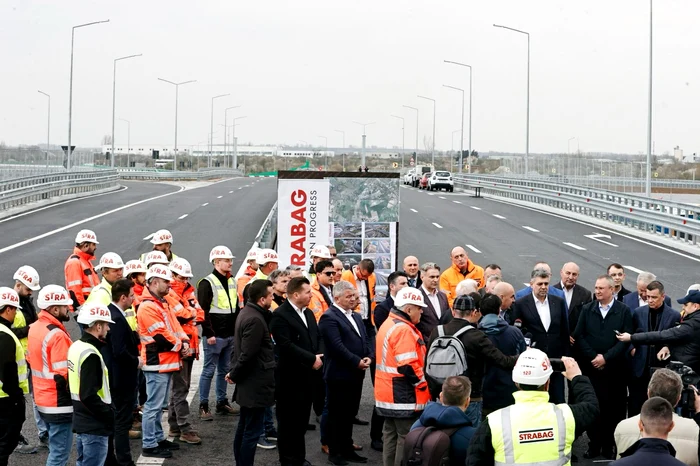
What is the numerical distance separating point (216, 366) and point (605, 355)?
14.8 ft

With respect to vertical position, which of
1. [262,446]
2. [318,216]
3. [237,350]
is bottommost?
[262,446]

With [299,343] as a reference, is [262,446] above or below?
below

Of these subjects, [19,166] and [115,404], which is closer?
[115,404]

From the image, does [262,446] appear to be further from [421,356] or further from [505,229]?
[505,229]

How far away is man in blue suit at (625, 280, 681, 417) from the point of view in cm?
994

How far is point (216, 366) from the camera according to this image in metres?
11.5

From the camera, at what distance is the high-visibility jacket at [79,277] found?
12328 millimetres

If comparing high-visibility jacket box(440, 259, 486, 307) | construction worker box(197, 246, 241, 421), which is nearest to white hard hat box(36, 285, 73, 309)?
construction worker box(197, 246, 241, 421)

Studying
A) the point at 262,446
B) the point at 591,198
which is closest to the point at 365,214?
the point at 262,446

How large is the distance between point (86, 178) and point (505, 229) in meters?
26.0

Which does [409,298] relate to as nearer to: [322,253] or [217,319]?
[217,319]

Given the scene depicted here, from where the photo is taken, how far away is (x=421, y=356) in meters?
8.46

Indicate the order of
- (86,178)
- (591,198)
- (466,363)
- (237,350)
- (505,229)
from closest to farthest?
(466,363) < (237,350) < (505,229) < (591,198) < (86,178)

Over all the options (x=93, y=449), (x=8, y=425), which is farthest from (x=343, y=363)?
(x=8, y=425)
